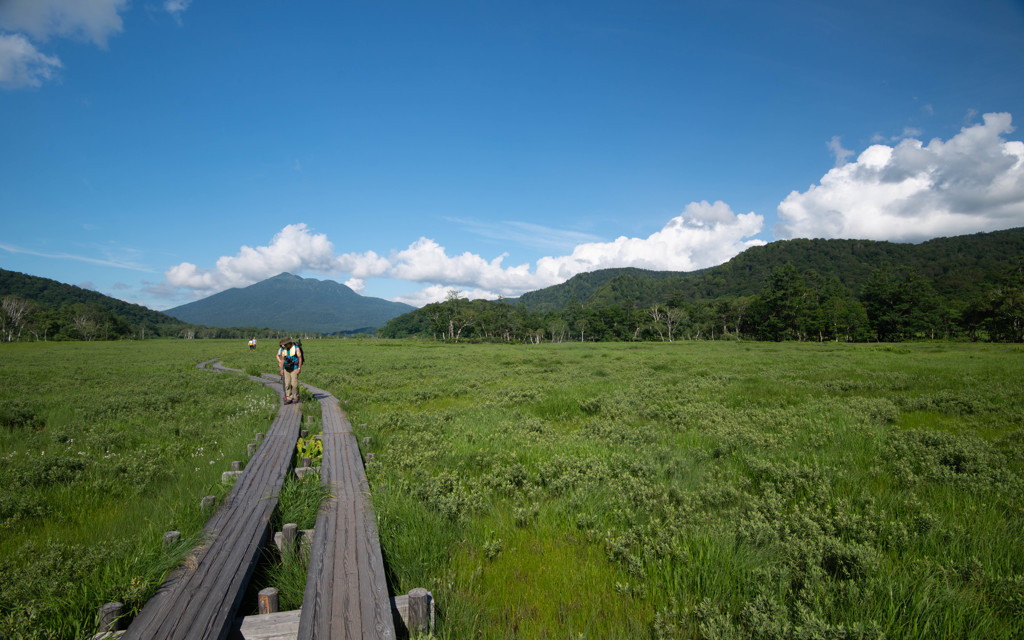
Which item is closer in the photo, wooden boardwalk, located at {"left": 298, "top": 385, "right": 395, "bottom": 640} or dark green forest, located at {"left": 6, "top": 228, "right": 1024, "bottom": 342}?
wooden boardwalk, located at {"left": 298, "top": 385, "right": 395, "bottom": 640}

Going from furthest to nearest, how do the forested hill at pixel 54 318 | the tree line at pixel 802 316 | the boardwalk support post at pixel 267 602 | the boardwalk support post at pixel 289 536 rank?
the forested hill at pixel 54 318 → the tree line at pixel 802 316 → the boardwalk support post at pixel 289 536 → the boardwalk support post at pixel 267 602

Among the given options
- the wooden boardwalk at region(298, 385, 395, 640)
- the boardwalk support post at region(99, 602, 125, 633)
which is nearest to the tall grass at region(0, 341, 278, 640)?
the boardwalk support post at region(99, 602, 125, 633)

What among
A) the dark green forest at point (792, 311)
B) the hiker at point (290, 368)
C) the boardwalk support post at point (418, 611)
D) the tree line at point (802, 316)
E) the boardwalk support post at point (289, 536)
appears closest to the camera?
the boardwalk support post at point (418, 611)

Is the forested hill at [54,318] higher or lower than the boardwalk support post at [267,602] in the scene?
higher

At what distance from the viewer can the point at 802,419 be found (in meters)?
10.4

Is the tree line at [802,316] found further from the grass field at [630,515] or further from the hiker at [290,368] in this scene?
the hiker at [290,368]

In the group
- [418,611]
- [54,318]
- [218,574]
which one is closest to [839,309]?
[418,611]

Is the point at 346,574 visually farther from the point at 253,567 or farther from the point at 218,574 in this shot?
the point at 218,574

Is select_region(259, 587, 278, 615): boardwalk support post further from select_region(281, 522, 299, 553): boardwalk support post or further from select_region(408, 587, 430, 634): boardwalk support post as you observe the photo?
select_region(408, 587, 430, 634): boardwalk support post

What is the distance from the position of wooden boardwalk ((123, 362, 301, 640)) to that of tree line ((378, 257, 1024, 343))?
96587mm

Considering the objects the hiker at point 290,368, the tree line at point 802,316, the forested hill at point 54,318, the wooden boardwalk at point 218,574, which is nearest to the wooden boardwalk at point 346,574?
the wooden boardwalk at point 218,574

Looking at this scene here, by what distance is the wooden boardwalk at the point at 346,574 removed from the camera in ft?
10.7

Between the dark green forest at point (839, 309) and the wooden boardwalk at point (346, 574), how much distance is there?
314 ft

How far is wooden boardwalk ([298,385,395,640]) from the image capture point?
128 inches
